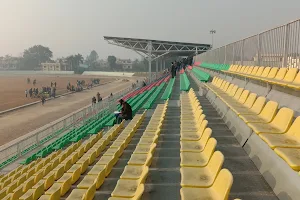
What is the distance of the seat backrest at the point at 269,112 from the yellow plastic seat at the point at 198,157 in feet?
3.62

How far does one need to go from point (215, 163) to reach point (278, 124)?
49.9 inches

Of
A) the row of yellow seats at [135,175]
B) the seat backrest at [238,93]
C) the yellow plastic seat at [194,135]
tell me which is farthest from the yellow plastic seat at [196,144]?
the seat backrest at [238,93]

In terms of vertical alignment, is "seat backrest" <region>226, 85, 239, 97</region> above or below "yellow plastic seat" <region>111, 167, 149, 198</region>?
above

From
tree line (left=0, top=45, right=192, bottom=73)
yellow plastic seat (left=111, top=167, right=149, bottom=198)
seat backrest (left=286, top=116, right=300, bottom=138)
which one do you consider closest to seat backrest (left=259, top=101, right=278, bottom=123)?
seat backrest (left=286, top=116, right=300, bottom=138)

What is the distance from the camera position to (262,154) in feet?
12.9

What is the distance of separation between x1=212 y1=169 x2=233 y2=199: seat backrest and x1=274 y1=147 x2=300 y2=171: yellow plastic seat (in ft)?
1.93

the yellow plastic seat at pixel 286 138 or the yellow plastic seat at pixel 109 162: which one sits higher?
the yellow plastic seat at pixel 286 138

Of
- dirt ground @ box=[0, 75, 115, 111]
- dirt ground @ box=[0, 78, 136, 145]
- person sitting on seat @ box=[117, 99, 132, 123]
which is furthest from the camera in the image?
dirt ground @ box=[0, 75, 115, 111]

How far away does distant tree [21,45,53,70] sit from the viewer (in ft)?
470

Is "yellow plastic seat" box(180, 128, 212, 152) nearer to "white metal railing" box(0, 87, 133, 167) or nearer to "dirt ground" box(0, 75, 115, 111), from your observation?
"white metal railing" box(0, 87, 133, 167)

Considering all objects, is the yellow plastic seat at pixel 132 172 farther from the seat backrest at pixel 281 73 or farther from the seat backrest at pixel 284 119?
the seat backrest at pixel 281 73

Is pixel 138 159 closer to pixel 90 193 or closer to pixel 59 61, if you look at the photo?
pixel 90 193

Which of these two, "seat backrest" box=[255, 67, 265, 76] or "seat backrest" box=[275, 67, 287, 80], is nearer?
"seat backrest" box=[275, 67, 287, 80]

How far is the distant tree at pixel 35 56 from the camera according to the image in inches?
5635
